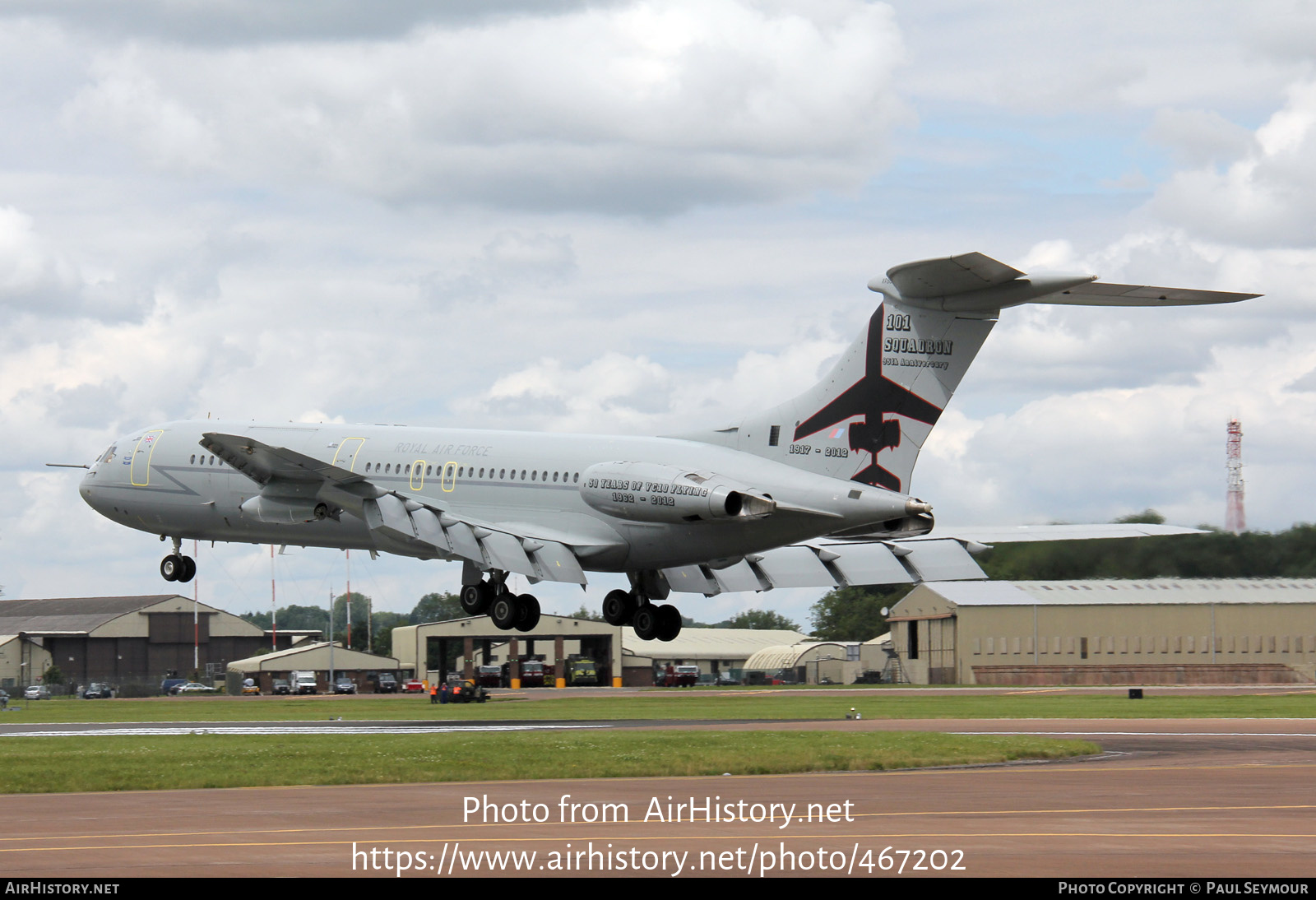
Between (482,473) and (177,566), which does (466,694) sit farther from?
(482,473)

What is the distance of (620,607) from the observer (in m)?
48.8

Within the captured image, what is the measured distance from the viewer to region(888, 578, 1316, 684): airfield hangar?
8369 cm

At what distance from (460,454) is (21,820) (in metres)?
26.2

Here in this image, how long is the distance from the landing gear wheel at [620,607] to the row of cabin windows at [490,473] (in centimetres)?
531

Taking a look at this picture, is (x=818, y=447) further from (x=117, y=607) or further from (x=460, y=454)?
(x=117, y=607)

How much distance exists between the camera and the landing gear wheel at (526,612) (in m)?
46.4

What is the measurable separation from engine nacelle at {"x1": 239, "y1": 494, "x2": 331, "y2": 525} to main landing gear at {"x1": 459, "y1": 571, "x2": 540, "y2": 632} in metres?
4.81

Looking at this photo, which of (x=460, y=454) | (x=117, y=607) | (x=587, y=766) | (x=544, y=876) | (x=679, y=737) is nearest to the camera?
(x=544, y=876)

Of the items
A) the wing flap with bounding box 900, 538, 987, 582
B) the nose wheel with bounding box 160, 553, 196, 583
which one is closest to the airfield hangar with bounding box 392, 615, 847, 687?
the nose wheel with bounding box 160, 553, 196, 583

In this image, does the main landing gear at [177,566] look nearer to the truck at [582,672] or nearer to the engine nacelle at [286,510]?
the engine nacelle at [286,510]

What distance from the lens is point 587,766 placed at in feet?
95.5

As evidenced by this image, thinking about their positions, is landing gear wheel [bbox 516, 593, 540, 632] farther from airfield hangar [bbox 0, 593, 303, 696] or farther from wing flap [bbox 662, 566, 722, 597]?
airfield hangar [bbox 0, 593, 303, 696]

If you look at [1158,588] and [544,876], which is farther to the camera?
[1158,588]
